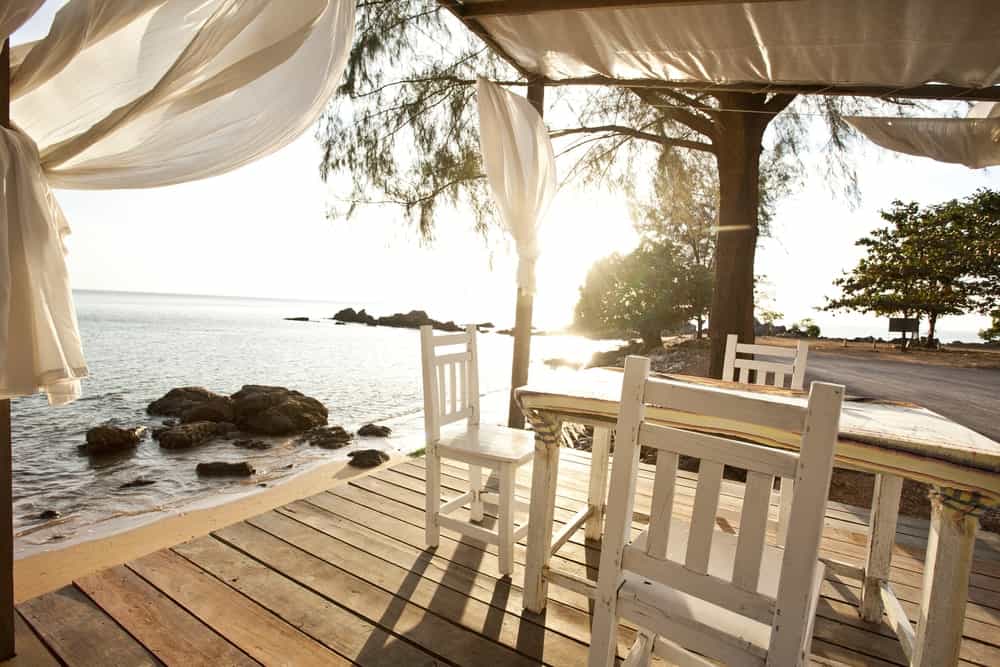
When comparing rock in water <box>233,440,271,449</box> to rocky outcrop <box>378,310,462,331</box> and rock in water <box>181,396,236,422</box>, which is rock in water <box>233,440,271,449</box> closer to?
rock in water <box>181,396,236,422</box>

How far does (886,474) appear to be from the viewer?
1.21 meters

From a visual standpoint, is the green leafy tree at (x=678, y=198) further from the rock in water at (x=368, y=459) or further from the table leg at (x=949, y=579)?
the table leg at (x=949, y=579)

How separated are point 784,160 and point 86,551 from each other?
19.5 feet

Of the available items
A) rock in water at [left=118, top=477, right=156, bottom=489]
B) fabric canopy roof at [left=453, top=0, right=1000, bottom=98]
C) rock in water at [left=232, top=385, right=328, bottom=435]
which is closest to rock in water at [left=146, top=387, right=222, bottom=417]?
rock in water at [left=232, top=385, right=328, bottom=435]

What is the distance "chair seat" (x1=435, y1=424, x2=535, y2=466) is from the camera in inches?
74.5

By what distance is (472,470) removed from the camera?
2.27 meters

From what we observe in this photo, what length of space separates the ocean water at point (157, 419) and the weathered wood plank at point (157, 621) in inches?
70.5

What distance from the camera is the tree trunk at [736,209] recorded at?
3.70m

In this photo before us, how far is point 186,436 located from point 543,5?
627 centimetres

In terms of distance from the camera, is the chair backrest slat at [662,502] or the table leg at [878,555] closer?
the chair backrest slat at [662,502]

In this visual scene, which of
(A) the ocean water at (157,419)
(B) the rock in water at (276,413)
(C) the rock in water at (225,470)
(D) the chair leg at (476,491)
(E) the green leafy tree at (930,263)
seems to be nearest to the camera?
(D) the chair leg at (476,491)

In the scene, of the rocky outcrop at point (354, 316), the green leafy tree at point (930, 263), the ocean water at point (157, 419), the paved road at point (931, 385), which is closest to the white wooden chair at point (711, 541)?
the ocean water at point (157, 419)

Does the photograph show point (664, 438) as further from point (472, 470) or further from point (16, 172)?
point (16, 172)

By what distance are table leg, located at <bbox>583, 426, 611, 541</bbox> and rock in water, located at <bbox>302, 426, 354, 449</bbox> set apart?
4.34 m
